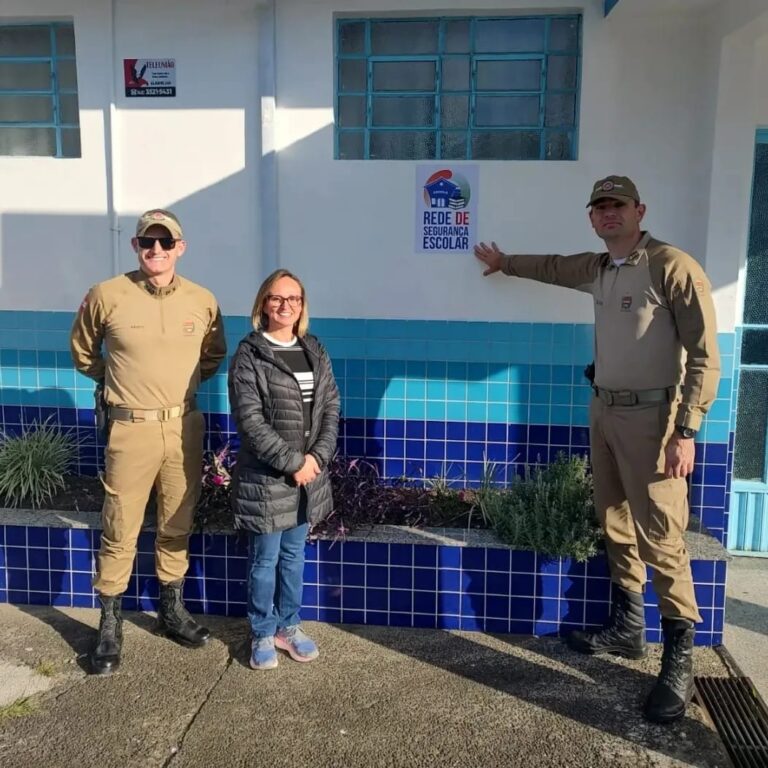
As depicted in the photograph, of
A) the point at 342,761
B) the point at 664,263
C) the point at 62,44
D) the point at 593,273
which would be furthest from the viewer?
the point at 62,44

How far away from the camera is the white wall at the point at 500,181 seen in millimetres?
4551

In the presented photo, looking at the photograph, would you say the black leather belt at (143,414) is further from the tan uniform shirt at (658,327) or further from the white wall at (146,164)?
the tan uniform shirt at (658,327)

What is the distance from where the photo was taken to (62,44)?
502cm

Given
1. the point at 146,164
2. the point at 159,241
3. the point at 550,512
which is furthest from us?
the point at 146,164

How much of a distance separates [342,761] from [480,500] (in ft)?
5.61

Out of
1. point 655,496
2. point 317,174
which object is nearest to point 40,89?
point 317,174

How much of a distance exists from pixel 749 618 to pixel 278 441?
2.90 metres

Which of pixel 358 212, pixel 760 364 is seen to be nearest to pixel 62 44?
pixel 358 212

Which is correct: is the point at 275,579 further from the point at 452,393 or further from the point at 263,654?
the point at 452,393

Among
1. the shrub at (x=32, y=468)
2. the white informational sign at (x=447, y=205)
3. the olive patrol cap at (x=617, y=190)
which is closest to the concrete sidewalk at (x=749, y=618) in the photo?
the olive patrol cap at (x=617, y=190)

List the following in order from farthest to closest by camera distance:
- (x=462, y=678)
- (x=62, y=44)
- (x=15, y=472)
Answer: (x=62, y=44) < (x=15, y=472) < (x=462, y=678)

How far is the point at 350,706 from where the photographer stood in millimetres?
3469

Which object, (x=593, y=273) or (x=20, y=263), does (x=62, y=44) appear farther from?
(x=593, y=273)

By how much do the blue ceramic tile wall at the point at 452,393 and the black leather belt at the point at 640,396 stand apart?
1.17 metres
